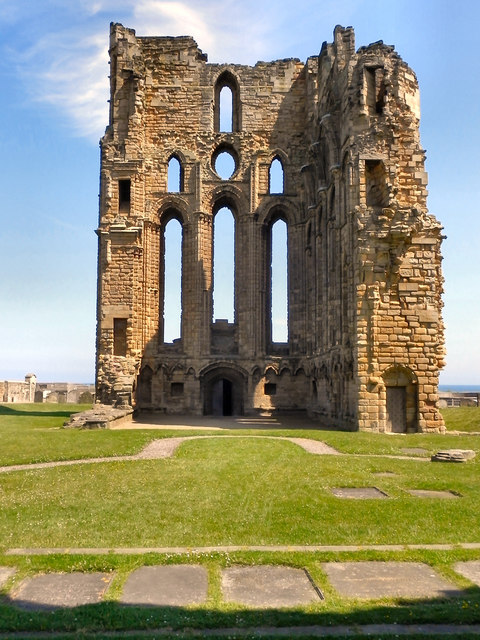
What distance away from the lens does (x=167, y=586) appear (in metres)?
5.45

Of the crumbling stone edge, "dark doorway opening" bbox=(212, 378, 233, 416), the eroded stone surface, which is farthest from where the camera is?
"dark doorway opening" bbox=(212, 378, 233, 416)

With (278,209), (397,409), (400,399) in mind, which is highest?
(278,209)

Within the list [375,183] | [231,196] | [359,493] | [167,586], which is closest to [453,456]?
[359,493]

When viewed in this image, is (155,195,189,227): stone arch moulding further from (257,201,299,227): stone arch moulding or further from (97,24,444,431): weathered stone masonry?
(257,201,299,227): stone arch moulding

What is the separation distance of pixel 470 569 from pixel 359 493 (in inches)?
142

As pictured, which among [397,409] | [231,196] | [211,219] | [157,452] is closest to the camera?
[157,452]

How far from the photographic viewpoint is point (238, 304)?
32781mm

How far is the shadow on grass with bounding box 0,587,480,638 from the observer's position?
461 centimetres

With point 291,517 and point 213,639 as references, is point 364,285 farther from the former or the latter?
Result: point 213,639

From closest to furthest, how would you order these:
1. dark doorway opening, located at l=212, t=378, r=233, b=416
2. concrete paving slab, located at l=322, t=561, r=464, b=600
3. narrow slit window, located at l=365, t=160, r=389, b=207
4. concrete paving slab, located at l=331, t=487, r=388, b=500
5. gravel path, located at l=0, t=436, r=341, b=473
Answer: concrete paving slab, located at l=322, t=561, r=464, b=600 → concrete paving slab, located at l=331, t=487, r=388, b=500 → gravel path, located at l=0, t=436, r=341, b=473 → narrow slit window, located at l=365, t=160, r=389, b=207 → dark doorway opening, located at l=212, t=378, r=233, b=416

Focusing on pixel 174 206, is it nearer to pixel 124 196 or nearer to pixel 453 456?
pixel 124 196

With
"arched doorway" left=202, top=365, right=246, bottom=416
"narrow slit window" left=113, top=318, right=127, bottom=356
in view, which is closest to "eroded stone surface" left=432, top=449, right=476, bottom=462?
"arched doorway" left=202, top=365, right=246, bottom=416

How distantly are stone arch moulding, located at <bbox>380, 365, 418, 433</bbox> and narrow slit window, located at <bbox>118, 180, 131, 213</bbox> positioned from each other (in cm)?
1733

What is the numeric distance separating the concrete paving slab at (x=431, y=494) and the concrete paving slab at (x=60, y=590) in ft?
17.2
